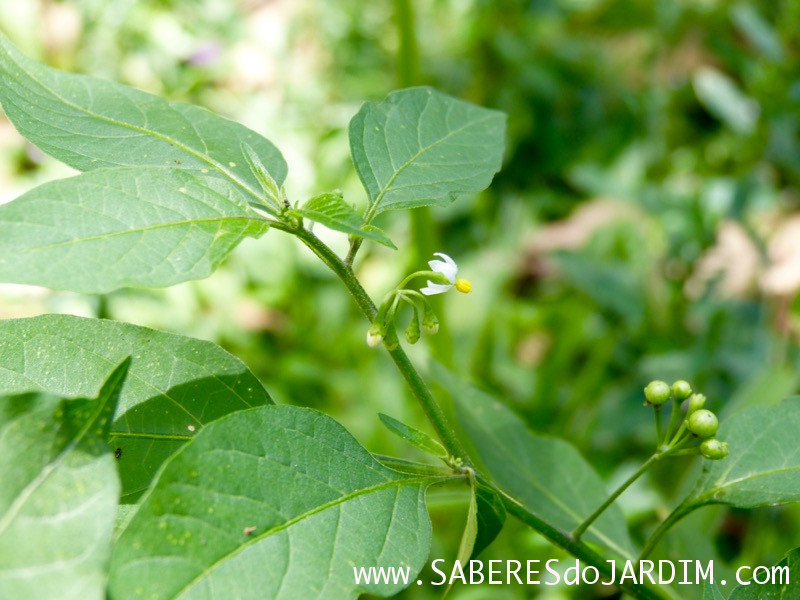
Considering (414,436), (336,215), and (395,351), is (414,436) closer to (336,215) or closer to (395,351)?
(395,351)

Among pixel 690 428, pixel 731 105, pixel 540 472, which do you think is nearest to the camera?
pixel 690 428

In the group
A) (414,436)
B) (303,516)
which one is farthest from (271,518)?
(414,436)

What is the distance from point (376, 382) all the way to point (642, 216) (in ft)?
3.42

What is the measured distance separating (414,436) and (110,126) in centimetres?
33

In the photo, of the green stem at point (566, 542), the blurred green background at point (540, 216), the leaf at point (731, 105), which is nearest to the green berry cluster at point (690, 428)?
the green stem at point (566, 542)

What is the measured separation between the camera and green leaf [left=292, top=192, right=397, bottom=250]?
53 centimetres

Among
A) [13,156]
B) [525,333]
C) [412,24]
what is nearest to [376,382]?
[525,333]

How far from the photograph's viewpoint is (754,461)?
72 cm

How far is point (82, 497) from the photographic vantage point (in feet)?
1.34

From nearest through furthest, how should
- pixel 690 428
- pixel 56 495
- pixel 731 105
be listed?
pixel 56 495, pixel 690 428, pixel 731 105

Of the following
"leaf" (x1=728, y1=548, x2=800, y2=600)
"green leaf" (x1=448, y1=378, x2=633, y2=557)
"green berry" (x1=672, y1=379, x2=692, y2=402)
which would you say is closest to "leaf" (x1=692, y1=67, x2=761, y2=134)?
"green leaf" (x1=448, y1=378, x2=633, y2=557)

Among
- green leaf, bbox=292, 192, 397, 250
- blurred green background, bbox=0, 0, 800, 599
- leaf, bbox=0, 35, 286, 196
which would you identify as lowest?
blurred green background, bbox=0, 0, 800, 599

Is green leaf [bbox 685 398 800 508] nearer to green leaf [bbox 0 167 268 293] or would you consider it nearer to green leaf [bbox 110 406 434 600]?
green leaf [bbox 110 406 434 600]

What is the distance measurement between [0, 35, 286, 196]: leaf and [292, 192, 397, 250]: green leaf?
0.23ft
